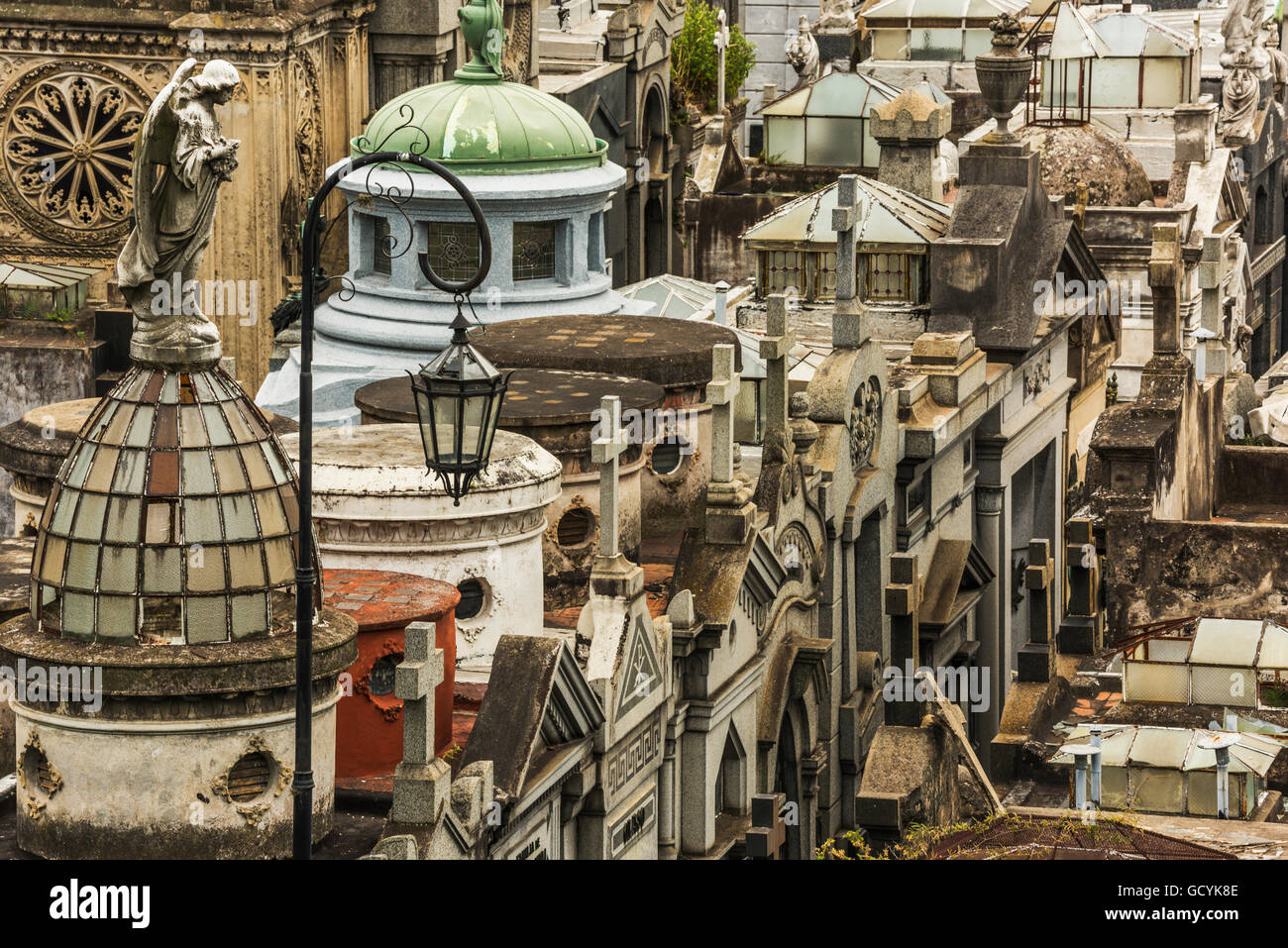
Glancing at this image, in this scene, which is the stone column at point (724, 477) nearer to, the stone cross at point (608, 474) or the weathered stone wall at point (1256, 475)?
the stone cross at point (608, 474)

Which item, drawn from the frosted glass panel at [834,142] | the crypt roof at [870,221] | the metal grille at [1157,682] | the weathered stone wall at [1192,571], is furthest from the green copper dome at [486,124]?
the frosted glass panel at [834,142]

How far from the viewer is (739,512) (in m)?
29.7

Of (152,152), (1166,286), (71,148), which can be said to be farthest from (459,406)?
(71,148)

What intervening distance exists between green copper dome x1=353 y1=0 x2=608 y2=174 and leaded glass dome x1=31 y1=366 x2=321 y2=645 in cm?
1602

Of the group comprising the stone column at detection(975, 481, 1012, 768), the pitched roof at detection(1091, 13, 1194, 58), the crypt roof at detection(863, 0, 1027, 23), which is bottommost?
the stone column at detection(975, 481, 1012, 768)

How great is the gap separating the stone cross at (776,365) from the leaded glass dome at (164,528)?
1106 cm

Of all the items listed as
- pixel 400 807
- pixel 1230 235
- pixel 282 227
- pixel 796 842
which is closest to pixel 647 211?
pixel 1230 235

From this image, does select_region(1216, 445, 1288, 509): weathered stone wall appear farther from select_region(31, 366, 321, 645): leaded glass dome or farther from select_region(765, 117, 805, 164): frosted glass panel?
select_region(31, 366, 321, 645): leaded glass dome

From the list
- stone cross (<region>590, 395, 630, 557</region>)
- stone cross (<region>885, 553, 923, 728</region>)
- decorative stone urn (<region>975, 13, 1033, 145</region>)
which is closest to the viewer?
stone cross (<region>590, 395, 630, 557</region>)

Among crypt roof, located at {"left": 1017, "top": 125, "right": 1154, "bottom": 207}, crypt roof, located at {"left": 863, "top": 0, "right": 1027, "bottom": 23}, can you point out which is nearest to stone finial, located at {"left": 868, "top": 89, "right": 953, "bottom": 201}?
crypt roof, located at {"left": 1017, "top": 125, "right": 1154, "bottom": 207}

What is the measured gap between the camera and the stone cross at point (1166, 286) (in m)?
41.7

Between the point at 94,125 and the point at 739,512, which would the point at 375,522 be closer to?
the point at 739,512

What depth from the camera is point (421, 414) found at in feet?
72.1

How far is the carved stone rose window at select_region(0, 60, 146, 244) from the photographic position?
177ft
